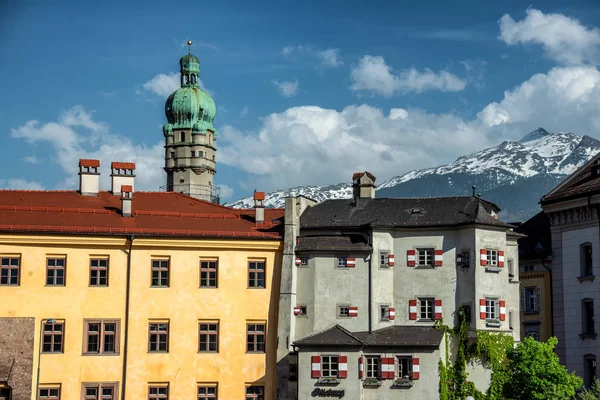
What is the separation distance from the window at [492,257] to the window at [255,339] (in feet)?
47.1

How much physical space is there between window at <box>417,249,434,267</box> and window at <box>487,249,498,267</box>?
347 cm

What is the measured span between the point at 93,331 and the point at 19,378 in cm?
479

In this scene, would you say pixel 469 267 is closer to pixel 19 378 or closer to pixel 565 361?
pixel 565 361

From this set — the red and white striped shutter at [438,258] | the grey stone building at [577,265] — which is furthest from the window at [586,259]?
the red and white striped shutter at [438,258]

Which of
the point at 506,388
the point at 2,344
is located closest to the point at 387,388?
the point at 506,388

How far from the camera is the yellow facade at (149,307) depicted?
56719 millimetres

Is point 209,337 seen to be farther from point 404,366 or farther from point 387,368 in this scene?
point 404,366

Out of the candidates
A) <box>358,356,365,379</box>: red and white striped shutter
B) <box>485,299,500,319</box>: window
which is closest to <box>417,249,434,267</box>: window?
<box>485,299,500,319</box>: window

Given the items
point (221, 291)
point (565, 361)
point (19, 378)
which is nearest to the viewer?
point (19, 378)

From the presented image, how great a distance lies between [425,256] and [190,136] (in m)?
78.8

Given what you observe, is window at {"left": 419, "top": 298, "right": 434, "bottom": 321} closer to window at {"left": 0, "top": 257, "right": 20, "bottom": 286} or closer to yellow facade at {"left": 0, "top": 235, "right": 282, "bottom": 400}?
yellow facade at {"left": 0, "top": 235, "right": 282, "bottom": 400}

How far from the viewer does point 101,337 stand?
2255 inches

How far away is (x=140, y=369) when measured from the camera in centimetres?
5744

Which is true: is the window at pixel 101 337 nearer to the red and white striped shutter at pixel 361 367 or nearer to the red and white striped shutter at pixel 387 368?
the red and white striped shutter at pixel 361 367
